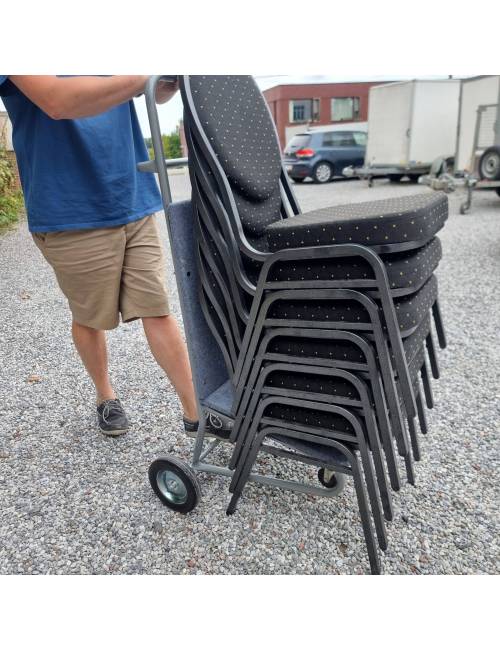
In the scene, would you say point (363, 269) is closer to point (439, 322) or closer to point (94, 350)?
point (439, 322)

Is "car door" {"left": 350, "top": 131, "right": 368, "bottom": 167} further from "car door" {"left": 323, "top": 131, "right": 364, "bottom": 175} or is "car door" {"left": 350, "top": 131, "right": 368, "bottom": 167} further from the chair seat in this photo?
the chair seat

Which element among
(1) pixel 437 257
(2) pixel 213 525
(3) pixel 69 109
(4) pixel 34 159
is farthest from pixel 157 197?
(2) pixel 213 525

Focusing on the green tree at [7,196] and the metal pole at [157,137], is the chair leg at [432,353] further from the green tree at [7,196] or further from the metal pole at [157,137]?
the green tree at [7,196]

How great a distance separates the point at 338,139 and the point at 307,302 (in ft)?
43.6

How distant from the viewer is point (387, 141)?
449 inches

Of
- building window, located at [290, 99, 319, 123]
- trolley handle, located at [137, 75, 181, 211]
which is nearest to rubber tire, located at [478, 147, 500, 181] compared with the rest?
trolley handle, located at [137, 75, 181, 211]

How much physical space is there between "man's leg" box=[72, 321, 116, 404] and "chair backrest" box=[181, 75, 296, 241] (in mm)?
944

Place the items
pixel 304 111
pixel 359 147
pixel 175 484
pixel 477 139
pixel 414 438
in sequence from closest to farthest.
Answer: pixel 414 438 → pixel 175 484 → pixel 477 139 → pixel 359 147 → pixel 304 111

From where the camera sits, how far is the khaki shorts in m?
1.77

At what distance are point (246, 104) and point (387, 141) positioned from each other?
11027 mm

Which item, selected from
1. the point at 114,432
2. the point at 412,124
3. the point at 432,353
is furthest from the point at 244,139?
the point at 412,124

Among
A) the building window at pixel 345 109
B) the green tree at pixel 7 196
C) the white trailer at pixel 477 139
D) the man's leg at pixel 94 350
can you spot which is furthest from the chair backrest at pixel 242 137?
the building window at pixel 345 109

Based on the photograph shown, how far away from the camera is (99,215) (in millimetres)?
1723

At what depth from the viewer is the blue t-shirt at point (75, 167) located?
1.60 metres
